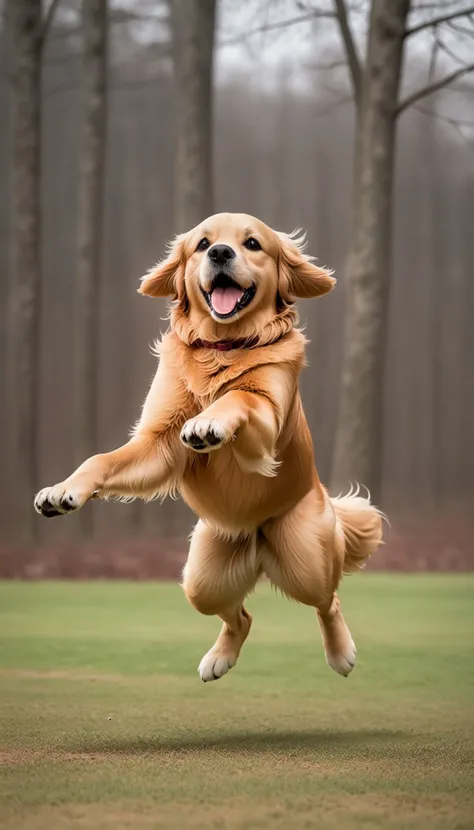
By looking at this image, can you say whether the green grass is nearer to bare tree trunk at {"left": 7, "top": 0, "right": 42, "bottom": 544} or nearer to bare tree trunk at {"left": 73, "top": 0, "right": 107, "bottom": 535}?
bare tree trunk at {"left": 7, "top": 0, "right": 42, "bottom": 544}

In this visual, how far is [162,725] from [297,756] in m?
0.63

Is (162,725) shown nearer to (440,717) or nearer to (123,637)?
(440,717)

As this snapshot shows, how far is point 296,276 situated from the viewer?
3.40 metres

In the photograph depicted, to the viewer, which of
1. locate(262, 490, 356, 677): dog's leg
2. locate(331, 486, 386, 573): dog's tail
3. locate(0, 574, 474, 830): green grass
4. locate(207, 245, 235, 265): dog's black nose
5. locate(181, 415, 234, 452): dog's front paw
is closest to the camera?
locate(0, 574, 474, 830): green grass

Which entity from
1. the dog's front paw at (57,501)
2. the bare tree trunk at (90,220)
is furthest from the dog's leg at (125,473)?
the bare tree trunk at (90,220)

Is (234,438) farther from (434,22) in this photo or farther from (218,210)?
(218,210)

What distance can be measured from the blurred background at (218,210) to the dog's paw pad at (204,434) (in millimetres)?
6331

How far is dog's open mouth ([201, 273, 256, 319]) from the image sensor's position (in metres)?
3.17

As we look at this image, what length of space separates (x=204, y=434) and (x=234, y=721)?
1381 mm

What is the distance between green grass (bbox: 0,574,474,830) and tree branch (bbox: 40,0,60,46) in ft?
18.9

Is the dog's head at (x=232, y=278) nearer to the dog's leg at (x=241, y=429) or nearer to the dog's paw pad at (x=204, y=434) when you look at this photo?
the dog's leg at (x=241, y=429)

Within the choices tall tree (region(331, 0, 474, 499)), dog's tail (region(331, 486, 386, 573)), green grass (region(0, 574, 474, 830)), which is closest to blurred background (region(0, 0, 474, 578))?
tall tree (region(331, 0, 474, 499))

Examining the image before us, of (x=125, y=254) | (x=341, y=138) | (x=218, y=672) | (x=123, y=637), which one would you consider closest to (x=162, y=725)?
(x=218, y=672)

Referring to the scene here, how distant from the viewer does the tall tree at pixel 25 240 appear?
1016 cm
